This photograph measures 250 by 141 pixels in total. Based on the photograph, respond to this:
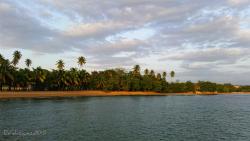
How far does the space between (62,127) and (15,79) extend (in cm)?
12544

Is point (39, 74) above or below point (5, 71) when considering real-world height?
below

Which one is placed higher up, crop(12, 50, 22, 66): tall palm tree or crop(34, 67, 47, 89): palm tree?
crop(12, 50, 22, 66): tall palm tree

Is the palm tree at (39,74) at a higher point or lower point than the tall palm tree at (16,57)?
lower

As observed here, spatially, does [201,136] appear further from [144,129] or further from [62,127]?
[62,127]

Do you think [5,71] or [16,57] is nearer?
[5,71]

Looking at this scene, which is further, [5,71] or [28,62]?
[28,62]

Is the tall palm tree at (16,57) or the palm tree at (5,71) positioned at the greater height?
Result: the tall palm tree at (16,57)

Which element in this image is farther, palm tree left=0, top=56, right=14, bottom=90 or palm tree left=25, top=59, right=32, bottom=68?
palm tree left=25, top=59, right=32, bottom=68

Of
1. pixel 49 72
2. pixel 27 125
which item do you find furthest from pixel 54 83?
pixel 27 125

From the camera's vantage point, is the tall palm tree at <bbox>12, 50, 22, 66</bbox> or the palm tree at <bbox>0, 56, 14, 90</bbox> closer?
the palm tree at <bbox>0, 56, 14, 90</bbox>

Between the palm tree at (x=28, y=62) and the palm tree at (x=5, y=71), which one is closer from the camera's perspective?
the palm tree at (x=5, y=71)

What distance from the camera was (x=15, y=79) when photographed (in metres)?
174

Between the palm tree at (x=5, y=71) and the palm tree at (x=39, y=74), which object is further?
the palm tree at (x=39, y=74)

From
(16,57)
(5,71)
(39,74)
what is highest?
(16,57)
